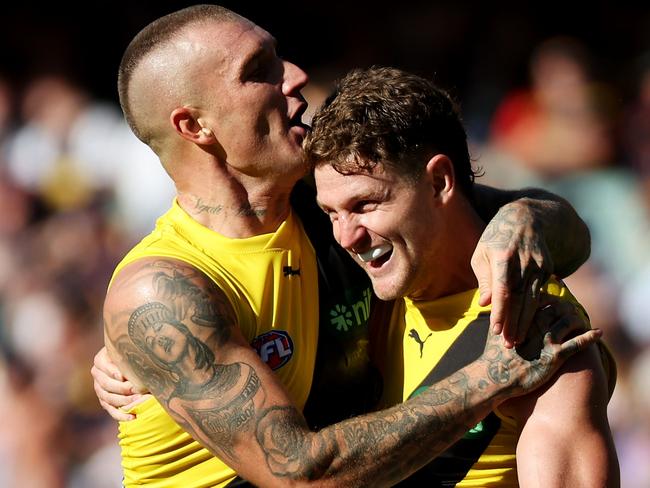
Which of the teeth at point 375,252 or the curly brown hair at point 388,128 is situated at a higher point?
the curly brown hair at point 388,128

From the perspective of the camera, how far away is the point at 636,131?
6.82 m

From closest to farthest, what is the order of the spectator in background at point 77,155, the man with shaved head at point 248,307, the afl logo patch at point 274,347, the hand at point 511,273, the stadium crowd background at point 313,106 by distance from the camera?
the hand at point 511,273
the man with shaved head at point 248,307
the afl logo patch at point 274,347
the stadium crowd background at point 313,106
the spectator in background at point 77,155

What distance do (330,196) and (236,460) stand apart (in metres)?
0.92

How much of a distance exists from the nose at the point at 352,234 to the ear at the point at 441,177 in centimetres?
28

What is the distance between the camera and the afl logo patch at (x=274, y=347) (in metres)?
3.81

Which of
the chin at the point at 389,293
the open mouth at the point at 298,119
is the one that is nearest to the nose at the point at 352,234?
the chin at the point at 389,293

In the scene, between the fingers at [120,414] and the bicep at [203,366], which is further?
the fingers at [120,414]

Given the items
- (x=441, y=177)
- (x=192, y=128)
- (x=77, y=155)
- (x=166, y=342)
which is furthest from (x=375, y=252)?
(x=77, y=155)

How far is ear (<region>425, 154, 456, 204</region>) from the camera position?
373 cm

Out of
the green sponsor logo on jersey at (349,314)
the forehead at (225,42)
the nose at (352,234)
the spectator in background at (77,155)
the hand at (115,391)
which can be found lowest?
the spectator in background at (77,155)

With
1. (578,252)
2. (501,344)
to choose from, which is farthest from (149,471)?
(578,252)

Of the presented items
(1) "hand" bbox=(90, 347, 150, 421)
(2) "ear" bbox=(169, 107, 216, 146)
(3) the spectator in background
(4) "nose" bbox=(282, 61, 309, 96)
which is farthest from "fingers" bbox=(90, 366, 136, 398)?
(3) the spectator in background

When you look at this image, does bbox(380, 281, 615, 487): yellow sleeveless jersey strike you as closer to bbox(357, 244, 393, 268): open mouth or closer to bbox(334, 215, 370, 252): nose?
bbox(357, 244, 393, 268): open mouth

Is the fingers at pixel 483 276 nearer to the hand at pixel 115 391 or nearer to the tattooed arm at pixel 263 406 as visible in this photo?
the tattooed arm at pixel 263 406
